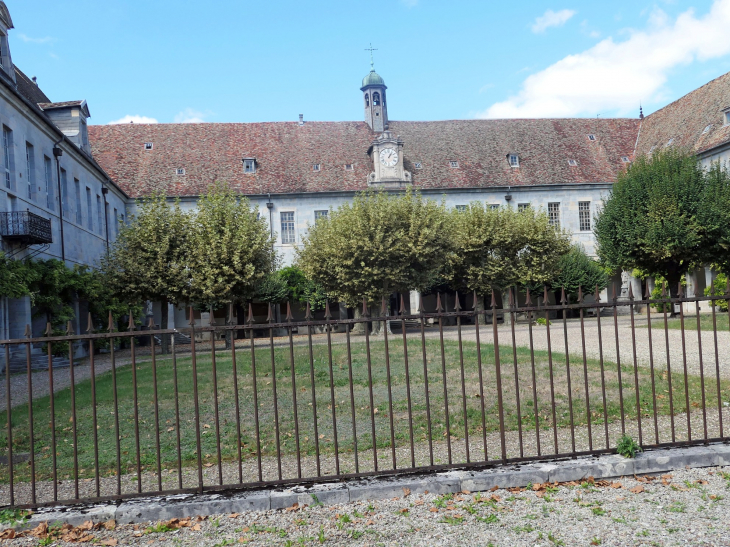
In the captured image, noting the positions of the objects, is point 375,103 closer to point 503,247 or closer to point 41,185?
point 503,247

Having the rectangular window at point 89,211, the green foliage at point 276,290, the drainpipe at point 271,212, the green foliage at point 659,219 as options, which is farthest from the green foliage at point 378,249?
the rectangular window at point 89,211

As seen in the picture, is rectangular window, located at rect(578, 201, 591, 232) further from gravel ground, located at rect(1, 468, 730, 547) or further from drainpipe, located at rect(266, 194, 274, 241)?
gravel ground, located at rect(1, 468, 730, 547)

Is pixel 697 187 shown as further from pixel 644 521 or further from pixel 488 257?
pixel 644 521

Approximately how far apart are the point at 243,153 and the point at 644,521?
35.3m

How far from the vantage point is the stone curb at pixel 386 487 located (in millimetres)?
4691

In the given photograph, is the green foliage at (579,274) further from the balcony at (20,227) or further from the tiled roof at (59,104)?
the balcony at (20,227)

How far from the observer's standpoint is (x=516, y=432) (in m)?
7.36

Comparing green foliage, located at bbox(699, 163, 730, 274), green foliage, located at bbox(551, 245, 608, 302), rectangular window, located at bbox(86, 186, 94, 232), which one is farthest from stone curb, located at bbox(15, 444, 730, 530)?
green foliage, located at bbox(551, 245, 608, 302)

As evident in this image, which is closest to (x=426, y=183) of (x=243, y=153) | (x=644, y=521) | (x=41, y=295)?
(x=243, y=153)

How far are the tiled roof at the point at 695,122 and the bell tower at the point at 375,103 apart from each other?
15.8 meters

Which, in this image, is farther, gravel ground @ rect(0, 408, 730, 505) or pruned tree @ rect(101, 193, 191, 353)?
pruned tree @ rect(101, 193, 191, 353)

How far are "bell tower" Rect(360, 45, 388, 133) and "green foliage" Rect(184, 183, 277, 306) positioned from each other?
19.8m

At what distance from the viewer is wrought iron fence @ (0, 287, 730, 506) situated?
4.91 m

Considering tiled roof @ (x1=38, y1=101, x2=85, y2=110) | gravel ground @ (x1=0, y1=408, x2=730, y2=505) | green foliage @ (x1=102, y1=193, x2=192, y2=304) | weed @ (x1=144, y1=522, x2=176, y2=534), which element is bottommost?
gravel ground @ (x1=0, y1=408, x2=730, y2=505)
